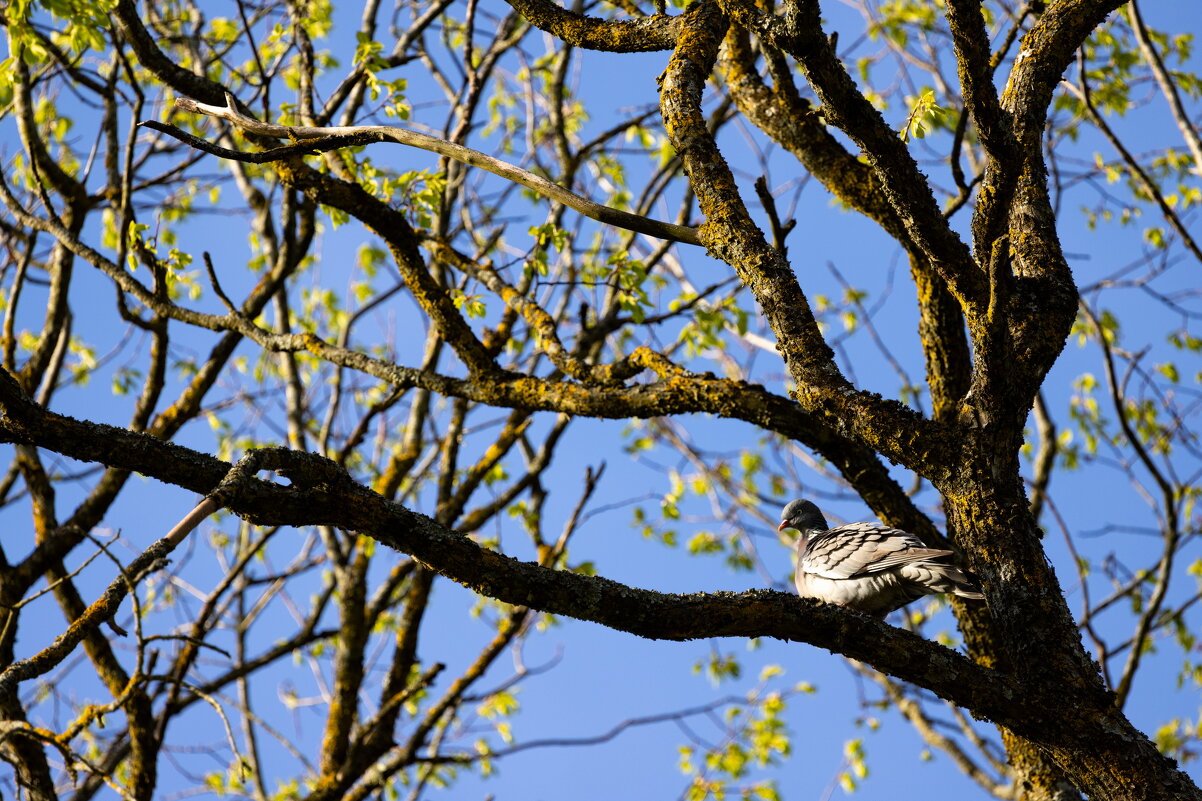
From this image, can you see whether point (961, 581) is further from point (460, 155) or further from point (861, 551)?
point (460, 155)

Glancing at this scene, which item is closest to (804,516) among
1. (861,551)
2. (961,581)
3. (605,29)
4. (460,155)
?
(861,551)

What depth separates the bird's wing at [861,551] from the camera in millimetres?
3904

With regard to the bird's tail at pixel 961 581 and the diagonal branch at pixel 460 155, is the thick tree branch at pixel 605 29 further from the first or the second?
the bird's tail at pixel 961 581

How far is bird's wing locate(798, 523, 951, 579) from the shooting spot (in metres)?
3.90

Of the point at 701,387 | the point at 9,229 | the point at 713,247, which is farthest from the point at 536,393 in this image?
the point at 9,229

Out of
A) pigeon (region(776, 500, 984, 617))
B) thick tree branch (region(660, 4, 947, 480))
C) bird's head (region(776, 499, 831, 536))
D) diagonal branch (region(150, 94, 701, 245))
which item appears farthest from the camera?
bird's head (region(776, 499, 831, 536))

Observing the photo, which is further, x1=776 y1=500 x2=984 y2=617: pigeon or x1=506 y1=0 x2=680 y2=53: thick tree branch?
x1=506 y1=0 x2=680 y2=53: thick tree branch

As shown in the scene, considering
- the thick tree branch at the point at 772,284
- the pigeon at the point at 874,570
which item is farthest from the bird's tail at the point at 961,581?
the thick tree branch at the point at 772,284

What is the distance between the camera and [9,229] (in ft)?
22.2

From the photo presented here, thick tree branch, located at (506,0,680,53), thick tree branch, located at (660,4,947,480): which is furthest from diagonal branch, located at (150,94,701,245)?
thick tree branch, located at (506,0,680,53)

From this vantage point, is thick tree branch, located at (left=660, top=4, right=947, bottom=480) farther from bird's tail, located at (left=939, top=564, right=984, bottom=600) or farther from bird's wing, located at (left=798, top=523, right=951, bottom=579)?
bird's wing, located at (left=798, top=523, right=951, bottom=579)

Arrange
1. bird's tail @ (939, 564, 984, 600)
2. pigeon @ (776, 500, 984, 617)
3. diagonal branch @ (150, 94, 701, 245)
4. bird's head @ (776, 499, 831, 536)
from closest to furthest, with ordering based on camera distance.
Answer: diagonal branch @ (150, 94, 701, 245)
bird's tail @ (939, 564, 984, 600)
pigeon @ (776, 500, 984, 617)
bird's head @ (776, 499, 831, 536)

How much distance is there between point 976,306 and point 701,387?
1.11 meters

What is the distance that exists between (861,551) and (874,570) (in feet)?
0.38
